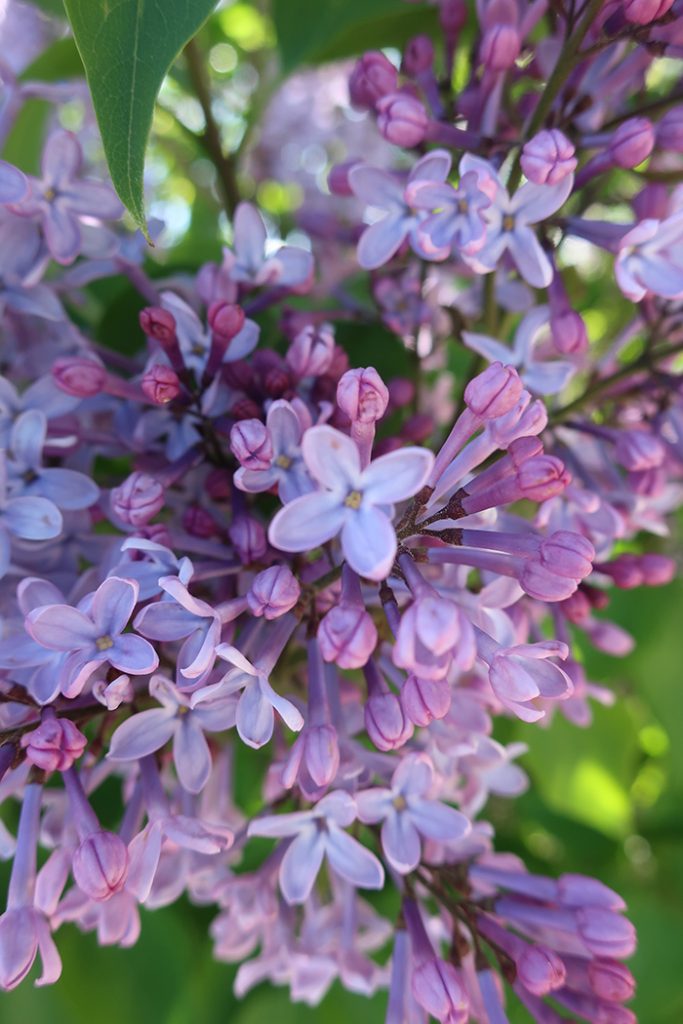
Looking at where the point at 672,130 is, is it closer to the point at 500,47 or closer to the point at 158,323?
the point at 500,47

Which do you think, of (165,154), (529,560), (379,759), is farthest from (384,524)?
(165,154)

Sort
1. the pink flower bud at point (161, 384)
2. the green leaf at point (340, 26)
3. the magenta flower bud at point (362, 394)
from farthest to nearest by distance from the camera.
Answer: the green leaf at point (340, 26) → the pink flower bud at point (161, 384) → the magenta flower bud at point (362, 394)

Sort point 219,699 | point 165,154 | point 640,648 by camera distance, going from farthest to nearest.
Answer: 1. point 165,154
2. point 640,648
3. point 219,699

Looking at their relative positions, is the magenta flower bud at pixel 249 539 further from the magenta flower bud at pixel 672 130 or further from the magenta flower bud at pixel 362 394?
the magenta flower bud at pixel 672 130

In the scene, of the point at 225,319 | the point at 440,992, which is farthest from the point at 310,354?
the point at 440,992

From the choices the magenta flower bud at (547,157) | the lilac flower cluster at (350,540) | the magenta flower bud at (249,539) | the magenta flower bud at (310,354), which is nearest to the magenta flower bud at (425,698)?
the lilac flower cluster at (350,540)

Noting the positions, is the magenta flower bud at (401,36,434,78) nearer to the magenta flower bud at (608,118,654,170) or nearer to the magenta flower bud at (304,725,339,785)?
the magenta flower bud at (608,118,654,170)

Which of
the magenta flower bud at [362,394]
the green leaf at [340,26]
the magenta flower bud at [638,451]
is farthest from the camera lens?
the green leaf at [340,26]

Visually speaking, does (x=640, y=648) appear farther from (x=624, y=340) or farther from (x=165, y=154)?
(x=165, y=154)
